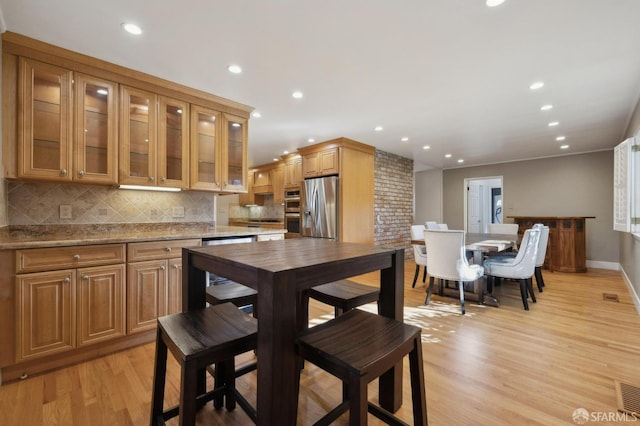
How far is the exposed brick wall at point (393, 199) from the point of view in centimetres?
553

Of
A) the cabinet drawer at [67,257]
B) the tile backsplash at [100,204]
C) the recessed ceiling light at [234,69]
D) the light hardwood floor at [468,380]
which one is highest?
the recessed ceiling light at [234,69]

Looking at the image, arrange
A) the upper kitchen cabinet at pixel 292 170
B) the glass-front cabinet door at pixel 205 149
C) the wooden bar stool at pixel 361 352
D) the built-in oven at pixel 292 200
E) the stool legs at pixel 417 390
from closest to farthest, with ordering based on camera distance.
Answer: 1. the wooden bar stool at pixel 361 352
2. the stool legs at pixel 417 390
3. the glass-front cabinet door at pixel 205 149
4. the built-in oven at pixel 292 200
5. the upper kitchen cabinet at pixel 292 170

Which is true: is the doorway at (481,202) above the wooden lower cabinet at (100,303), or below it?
above

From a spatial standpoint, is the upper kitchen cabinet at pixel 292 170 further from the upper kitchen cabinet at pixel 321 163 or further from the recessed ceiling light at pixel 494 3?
the recessed ceiling light at pixel 494 3

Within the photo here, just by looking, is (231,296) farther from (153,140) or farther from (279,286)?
(153,140)

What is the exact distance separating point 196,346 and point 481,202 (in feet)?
30.1

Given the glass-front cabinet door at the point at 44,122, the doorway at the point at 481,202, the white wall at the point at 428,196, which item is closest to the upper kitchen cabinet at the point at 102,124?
the glass-front cabinet door at the point at 44,122

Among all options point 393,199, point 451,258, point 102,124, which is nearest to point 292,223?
point 393,199

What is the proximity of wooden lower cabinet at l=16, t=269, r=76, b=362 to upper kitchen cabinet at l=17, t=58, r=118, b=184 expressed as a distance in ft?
2.63

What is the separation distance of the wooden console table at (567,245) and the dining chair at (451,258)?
3.36 meters

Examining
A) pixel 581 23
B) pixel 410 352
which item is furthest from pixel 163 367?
pixel 581 23

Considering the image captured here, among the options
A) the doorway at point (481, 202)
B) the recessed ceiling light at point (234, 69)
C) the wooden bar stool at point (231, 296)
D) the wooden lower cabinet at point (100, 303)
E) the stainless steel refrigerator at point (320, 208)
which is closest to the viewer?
the wooden bar stool at point (231, 296)

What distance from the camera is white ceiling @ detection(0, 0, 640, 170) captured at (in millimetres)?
1735

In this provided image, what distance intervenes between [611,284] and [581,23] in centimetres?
439
